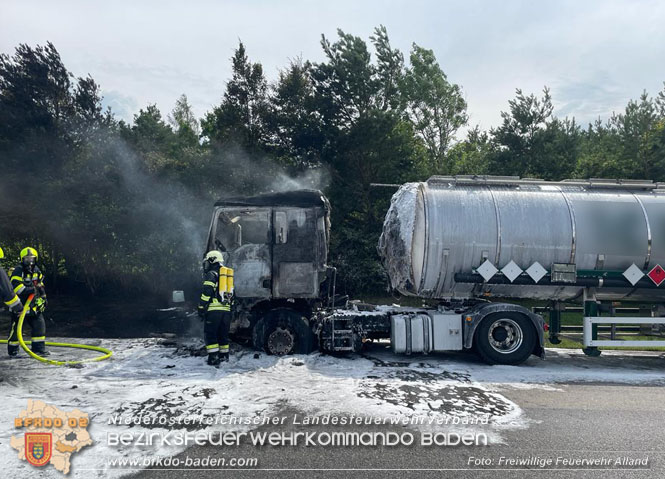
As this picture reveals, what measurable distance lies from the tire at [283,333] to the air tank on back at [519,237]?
2087 mm

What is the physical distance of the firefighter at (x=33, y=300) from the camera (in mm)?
7949

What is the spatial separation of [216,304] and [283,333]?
139cm

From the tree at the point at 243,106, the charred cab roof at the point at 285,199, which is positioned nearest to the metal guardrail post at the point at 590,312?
the charred cab roof at the point at 285,199

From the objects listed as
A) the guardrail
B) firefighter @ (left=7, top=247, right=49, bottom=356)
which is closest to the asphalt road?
the guardrail

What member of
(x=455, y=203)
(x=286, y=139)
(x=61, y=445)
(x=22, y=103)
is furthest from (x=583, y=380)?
(x=22, y=103)

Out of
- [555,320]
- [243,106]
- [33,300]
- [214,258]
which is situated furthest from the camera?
[243,106]

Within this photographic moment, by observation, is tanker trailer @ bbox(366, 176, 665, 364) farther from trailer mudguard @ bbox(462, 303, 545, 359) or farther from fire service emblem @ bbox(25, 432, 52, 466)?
fire service emblem @ bbox(25, 432, 52, 466)

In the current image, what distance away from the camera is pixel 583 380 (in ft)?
23.4

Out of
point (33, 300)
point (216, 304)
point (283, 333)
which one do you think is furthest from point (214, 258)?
point (33, 300)

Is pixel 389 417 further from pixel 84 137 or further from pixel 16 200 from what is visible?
pixel 84 137

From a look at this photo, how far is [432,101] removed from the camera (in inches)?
1141

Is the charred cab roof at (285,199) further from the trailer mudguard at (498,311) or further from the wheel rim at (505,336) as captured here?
the wheel rim at (505,336)

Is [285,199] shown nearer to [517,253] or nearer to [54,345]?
[517,253]

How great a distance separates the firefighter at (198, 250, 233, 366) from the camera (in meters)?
7.31
